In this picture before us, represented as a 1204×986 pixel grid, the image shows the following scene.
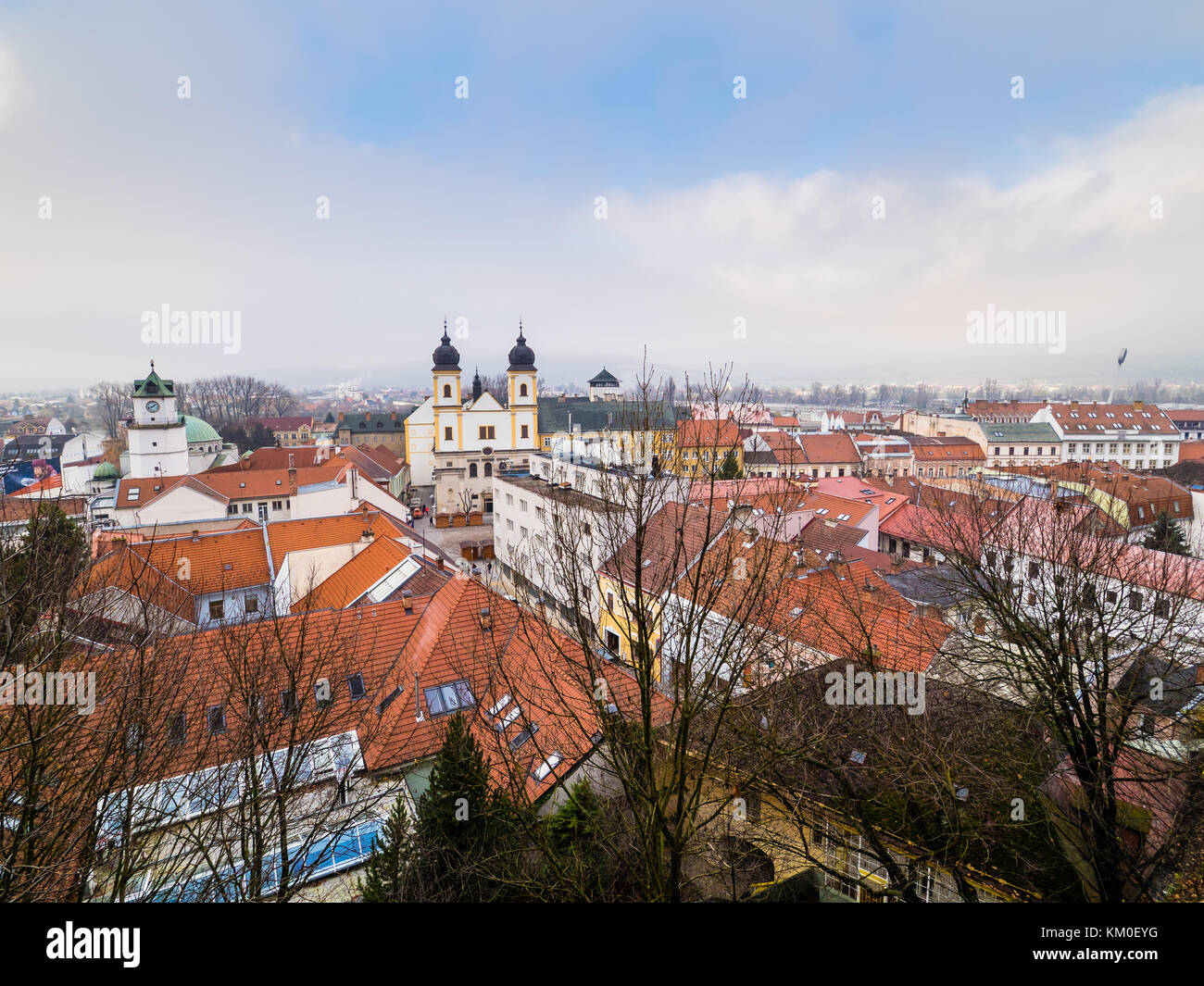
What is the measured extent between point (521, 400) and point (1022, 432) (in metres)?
52.7

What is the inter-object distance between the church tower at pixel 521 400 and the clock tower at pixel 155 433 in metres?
24.1

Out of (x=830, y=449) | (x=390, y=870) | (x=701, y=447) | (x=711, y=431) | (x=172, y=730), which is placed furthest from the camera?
(x=830, y=449)

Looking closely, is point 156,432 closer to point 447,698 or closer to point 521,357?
point 521,357

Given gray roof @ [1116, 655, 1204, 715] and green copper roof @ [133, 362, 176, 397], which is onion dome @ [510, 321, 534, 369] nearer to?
green copper roof @ [133, 362, 176, 397]

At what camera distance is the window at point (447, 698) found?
13.1 meters

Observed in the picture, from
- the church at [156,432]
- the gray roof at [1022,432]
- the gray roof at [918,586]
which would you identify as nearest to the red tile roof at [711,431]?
the gray roof at [918,586]

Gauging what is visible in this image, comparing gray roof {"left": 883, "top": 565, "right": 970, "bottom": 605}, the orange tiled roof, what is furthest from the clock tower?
gray roof {"left": 883, "top": 565, "right": 970, "bottom": 605}

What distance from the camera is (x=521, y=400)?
54969 mm

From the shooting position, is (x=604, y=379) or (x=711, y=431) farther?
(x=604, y=379)

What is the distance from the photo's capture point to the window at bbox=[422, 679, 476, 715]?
13.1 meters

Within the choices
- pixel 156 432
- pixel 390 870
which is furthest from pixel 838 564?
pixel 156 432

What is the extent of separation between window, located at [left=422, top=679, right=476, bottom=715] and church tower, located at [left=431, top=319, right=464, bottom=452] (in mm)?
41275

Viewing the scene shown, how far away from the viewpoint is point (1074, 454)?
67.6 metres
